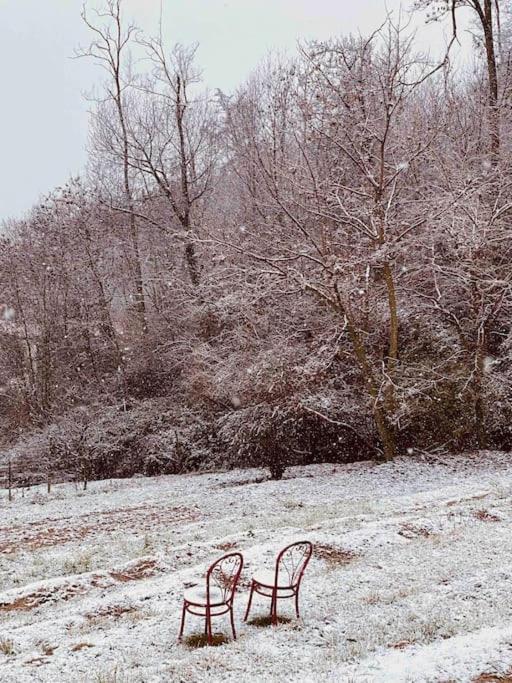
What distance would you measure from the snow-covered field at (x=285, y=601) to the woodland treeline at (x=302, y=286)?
283 centimetres

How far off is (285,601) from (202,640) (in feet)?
3.99

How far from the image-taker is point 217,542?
365 inches

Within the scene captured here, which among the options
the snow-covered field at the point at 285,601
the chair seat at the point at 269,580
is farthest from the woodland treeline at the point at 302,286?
the chair seat at the point at 269,580

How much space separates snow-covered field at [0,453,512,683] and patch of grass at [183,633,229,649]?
9 cm

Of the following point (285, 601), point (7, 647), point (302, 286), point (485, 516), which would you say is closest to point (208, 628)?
point (285, 601)

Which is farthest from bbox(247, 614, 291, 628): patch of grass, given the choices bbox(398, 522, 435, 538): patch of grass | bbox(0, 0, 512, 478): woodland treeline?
bbox(0, 0, 512, 478): woodland treeline

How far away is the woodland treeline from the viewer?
1509cm

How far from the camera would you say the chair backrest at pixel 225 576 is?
5.69 meters

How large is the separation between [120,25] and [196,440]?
60.7 ft

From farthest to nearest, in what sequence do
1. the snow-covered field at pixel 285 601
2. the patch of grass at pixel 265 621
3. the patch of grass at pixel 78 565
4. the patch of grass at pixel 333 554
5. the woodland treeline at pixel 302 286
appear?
the woodland treeline at pixel 302 286, the patch of grass at pixel 78 565, the patch of grass at pixel 333 554, the patch of grass at pixel 265 621, the snow-covered field at pixel 285 601

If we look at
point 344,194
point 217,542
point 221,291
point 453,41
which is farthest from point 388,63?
point 217,542

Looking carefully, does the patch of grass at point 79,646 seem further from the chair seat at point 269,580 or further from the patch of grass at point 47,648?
the chair seat at point 269,580

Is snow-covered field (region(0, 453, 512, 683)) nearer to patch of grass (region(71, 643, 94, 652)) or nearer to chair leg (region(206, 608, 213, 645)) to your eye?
patch of grass (region(71, 643, 94, 652))

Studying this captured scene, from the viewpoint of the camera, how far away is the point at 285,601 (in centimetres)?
658
